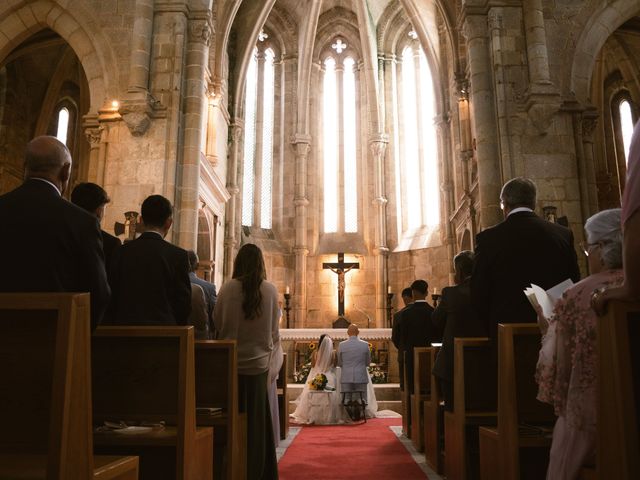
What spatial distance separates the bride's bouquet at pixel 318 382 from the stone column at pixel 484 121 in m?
3.74

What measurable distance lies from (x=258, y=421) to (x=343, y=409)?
231 inches

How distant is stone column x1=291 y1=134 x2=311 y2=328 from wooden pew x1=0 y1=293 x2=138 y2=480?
16210 mm

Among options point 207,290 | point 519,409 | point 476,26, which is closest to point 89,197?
point 207,290

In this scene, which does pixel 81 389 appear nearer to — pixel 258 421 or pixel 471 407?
pixel 258 421

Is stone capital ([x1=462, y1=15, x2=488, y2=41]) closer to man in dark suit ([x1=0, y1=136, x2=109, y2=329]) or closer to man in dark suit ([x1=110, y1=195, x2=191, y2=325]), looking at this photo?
man in dark suit ([x1=110, y1=195, x2=191, y2=325])

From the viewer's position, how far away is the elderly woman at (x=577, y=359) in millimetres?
2141

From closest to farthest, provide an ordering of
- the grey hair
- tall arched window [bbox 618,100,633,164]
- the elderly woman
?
the elderly woman < the grey hair < tall arched window [bbox 618,100,633,164]

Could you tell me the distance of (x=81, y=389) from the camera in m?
1.84

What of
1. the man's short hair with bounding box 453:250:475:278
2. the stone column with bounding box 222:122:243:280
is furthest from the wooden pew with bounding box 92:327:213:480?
the stone column with bounding box 222:122:243:280

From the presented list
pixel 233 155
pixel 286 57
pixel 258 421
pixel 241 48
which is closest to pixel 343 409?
pixel 258 421

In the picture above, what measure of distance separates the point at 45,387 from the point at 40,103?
16810 millimetres

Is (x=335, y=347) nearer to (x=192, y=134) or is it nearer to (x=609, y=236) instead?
(x=192, y=134)

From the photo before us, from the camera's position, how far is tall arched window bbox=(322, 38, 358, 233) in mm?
19984

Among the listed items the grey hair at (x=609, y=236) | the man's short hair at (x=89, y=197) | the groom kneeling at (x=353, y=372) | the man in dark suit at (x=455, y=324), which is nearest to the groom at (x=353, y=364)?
the groom kneeling at (x=353, y=372)
